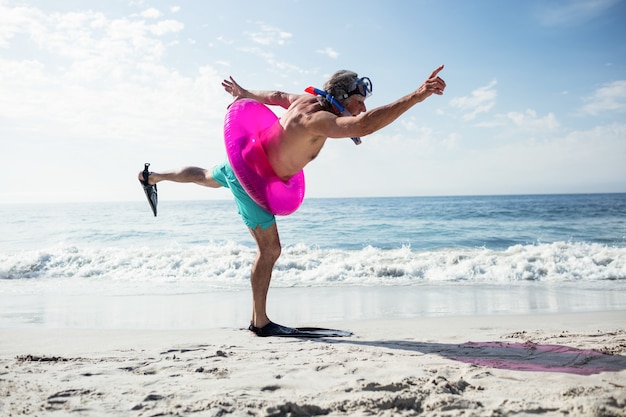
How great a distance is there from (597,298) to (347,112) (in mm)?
4983

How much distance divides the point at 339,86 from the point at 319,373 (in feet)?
6.67

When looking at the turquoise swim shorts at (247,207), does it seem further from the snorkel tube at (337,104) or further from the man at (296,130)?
the snorkel tube at (337,104)

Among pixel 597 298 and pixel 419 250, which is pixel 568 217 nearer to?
pixel 419 250

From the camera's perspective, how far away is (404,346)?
3410 millimetres

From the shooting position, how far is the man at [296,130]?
274cm

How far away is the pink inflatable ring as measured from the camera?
3.68 meters

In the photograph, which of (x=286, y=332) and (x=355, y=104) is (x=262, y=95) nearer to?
(x=355, y=104)

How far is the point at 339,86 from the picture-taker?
3.37 meters

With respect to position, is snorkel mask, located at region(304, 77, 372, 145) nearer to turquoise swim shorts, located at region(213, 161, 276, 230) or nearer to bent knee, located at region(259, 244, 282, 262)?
turquoise swim shorts, located at region(213, 161, 276, 230)

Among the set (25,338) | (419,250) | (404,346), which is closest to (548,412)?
(404,346)

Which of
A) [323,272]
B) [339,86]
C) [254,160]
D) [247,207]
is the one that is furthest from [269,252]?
[323,272]

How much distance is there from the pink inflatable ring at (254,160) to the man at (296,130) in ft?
0.29

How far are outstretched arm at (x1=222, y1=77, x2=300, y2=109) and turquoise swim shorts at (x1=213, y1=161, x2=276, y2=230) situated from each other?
0.68 metres

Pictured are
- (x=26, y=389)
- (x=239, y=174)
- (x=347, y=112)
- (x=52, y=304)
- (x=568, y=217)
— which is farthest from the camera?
(x=568, y=217)
